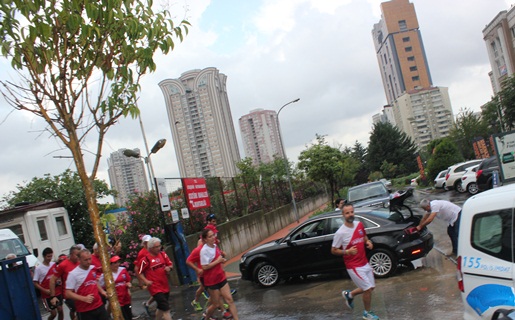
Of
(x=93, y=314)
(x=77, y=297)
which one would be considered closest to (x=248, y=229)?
(x=93, y=314)

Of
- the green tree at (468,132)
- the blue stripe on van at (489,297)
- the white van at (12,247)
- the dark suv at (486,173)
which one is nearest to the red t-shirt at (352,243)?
the blue stripe on van at (489,297)

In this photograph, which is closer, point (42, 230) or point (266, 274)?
point (266, 274)

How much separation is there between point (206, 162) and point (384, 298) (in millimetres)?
83916

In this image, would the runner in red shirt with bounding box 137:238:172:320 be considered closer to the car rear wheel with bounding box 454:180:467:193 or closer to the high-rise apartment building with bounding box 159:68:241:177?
the car rear wheel with bounding box 454:180:467:193

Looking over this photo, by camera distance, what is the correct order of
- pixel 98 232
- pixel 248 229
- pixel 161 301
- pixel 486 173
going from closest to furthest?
pixel 98 232 → pixel 161 301 → pixel 248 229 → pixel 486 173

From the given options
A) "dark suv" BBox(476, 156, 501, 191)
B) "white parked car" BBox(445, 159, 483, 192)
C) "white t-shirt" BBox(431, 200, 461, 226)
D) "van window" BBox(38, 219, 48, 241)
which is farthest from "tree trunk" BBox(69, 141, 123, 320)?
"white parked car" BBox(445, 159, 483, 192)

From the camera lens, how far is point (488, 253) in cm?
411

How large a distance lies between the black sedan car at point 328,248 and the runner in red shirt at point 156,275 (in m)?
3.63

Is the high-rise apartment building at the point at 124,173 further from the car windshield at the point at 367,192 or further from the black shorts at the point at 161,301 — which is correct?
the black shorts at the point at 161,301

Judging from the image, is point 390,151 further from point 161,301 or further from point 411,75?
point 411,75

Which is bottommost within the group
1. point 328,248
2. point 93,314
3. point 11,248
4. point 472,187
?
point 472,187

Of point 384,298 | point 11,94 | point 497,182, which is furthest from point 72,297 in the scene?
point 497,182

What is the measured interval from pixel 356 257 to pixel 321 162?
21.1m

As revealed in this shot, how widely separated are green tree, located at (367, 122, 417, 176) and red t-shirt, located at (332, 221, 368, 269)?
69988 millimetres
